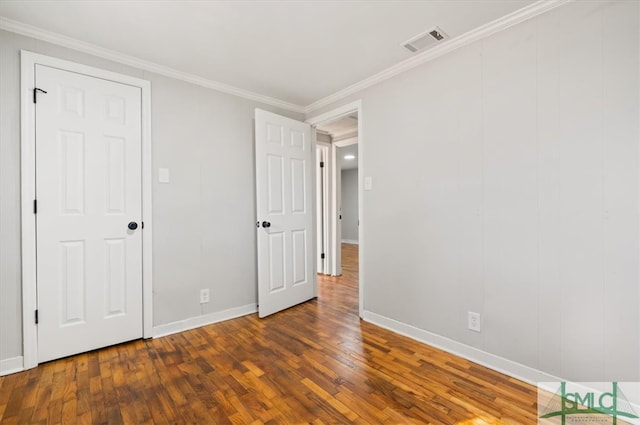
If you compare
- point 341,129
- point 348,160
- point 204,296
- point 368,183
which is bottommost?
point 204,296

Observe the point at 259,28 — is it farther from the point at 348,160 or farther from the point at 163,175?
the point at 348,160

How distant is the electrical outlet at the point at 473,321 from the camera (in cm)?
206

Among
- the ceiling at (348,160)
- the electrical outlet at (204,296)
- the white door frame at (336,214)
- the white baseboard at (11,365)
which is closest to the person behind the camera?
the white baseboard at (11,365)

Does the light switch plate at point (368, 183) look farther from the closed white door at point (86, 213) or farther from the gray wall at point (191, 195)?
the closed white door at point (86, 213)

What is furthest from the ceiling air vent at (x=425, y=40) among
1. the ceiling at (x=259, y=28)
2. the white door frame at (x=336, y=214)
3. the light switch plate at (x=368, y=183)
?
the white door frame at (x=336, y=214)

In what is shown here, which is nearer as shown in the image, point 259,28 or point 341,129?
point 259,28

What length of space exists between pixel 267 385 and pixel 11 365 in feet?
5.82

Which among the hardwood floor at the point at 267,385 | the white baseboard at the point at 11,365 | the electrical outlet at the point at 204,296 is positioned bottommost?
the hardwood floor at the point at 267,385

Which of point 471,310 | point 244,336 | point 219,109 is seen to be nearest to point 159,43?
point 219,109

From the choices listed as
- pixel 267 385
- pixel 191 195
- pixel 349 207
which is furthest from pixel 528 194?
pixel 349 207

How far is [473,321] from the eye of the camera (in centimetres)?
208

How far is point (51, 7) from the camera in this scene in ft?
5.85

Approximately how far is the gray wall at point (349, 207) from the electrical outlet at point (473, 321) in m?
7.26

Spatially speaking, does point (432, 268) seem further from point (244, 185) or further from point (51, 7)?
point (51, 7)
